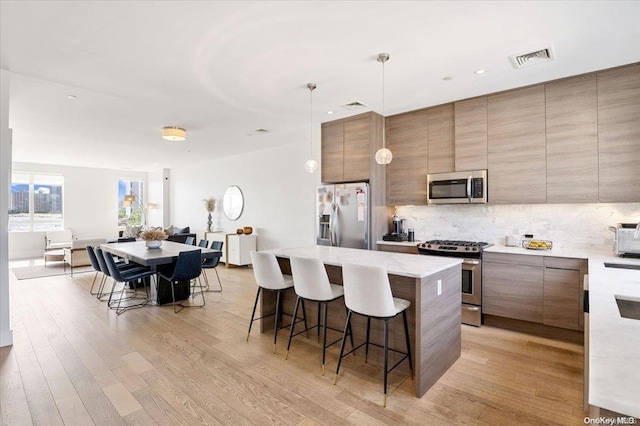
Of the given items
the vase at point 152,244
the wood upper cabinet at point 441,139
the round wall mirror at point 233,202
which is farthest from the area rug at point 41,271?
the wood upper cabinet at point 441,139

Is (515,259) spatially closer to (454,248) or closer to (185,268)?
(454,248)

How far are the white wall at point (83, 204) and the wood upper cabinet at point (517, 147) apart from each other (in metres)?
11.4

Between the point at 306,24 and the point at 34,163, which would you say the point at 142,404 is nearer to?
the point at 306,24

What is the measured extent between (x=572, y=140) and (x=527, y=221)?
1040 millimetres

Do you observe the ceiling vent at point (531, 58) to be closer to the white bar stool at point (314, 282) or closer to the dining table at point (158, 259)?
the white bar stool at point (314, 282)

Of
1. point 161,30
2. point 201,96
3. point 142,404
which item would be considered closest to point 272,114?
point 201,96

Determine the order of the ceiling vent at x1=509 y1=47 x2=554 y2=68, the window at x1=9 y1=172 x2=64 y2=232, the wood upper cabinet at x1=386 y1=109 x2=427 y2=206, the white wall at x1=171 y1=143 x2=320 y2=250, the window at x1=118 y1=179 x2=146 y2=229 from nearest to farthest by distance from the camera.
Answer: the ceiling vent at x1=509 y1=47 x2=554 y2=68
the wood upper cabinet at x1=386 y1=109 x2=427 y2=206
the white wall at x1=171 y1=143 x2=320 y2=250
the window at x1=9 y1=172 x2=64 y2=232
the window at x1=118 y1=179 x2=146 y2=229

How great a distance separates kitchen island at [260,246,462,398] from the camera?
7.80 ft

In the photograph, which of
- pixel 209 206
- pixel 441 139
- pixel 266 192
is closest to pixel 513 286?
Result: pixel 441 139

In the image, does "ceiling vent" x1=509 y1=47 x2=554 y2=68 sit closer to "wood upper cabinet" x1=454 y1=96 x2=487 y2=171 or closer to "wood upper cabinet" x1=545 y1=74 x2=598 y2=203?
"wood upper cabinet" x1=545 y1=74 x2=598 y2=203

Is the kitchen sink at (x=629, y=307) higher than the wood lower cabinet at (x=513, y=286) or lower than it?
higher

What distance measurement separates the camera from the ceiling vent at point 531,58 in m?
2.93

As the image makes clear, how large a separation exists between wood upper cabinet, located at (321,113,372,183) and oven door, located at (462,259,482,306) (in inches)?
70.9

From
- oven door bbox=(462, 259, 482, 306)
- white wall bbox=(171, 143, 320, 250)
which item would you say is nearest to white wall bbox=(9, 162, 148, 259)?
white wall bbox=(171, 143, 320, 250)
